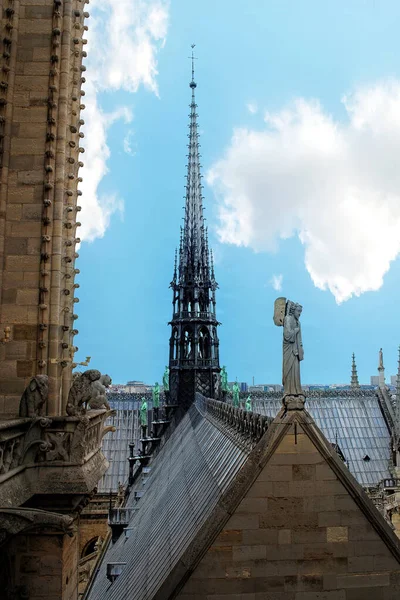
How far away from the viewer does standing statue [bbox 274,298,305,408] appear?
43.9 ft

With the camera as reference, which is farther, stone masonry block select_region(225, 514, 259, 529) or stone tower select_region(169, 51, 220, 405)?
stone tower select_region(169, 51, 220, 405)

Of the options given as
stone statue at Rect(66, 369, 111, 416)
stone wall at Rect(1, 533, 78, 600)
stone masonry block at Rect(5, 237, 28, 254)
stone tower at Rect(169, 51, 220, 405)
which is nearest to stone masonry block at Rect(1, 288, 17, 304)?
stone masonry block at Rect(5, 237, 28, 254)

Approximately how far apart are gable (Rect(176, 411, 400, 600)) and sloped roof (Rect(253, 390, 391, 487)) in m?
42.2

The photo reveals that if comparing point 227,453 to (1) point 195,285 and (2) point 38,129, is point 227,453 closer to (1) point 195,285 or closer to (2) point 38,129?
(2) point 38,129

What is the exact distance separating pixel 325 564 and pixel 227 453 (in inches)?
197

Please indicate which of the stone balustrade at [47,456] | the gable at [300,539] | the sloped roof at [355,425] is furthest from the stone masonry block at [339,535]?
the sloped roof at [355,425]

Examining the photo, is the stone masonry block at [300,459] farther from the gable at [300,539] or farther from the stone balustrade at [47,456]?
the stone balustrade at [47,456]

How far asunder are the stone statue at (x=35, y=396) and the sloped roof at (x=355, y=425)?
44.1 m

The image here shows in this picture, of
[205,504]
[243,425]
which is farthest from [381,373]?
[205,504]

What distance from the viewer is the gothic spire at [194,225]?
51.2 metres

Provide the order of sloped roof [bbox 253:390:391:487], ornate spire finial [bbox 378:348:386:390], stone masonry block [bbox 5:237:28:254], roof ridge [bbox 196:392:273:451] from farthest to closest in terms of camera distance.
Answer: ornate spire finial [bbox 378:348:386:390]
sloped roof [bbox 253:390:391:487]
roof ridge [bbox 196:392:273:451]
stone masonry block [bbox 5:237:28:254]

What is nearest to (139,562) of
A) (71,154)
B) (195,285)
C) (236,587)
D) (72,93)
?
(236,587)

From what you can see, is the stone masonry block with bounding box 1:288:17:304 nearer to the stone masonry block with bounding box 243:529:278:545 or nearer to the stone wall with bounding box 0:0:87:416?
the stone wall with bounding box 0:0:87:416

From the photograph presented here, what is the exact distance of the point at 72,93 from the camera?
51.4 ft
